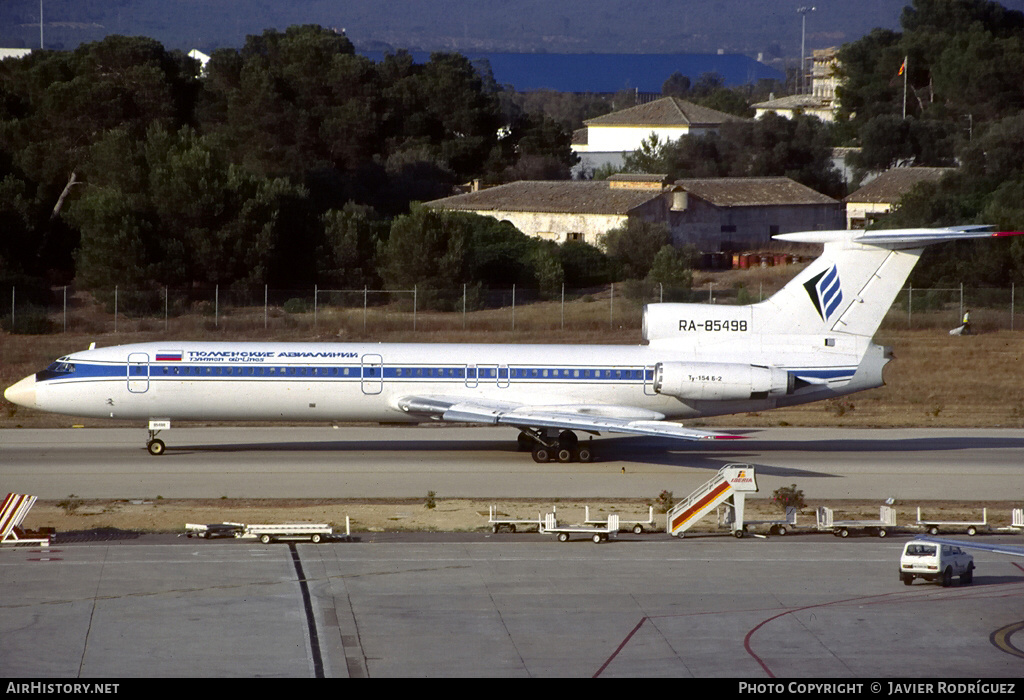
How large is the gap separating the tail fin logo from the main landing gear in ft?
22.4

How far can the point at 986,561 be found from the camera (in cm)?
2167

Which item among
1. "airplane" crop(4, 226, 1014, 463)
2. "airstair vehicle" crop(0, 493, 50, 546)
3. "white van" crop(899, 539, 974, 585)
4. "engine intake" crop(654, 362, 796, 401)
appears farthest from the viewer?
"airplane" crop(4, 226, 1014, 463)

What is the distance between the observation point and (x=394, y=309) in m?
57.8

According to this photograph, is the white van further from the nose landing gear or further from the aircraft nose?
the aircraft nose

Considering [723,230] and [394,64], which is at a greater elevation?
[394,64]

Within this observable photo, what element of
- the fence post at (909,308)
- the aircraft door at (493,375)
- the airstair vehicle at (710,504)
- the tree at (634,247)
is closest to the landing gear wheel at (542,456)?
the aircraft door at (493,375)

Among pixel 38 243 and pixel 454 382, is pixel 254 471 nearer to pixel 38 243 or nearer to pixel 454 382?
pixel 454 382

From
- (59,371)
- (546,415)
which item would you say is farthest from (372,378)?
(59,371)

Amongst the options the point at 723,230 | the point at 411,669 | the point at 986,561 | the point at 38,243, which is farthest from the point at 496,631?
the point at 723,230

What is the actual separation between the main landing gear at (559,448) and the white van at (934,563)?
474 inches

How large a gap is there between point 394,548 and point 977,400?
93.2 ft

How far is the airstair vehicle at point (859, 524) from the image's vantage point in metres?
23.4

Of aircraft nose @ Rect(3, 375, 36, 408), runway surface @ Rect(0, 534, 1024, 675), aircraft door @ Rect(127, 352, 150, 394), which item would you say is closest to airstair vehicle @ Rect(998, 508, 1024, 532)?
runway surface @ Rect(0, 534, 1024, 675)

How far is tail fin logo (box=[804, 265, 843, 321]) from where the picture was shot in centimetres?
2972
